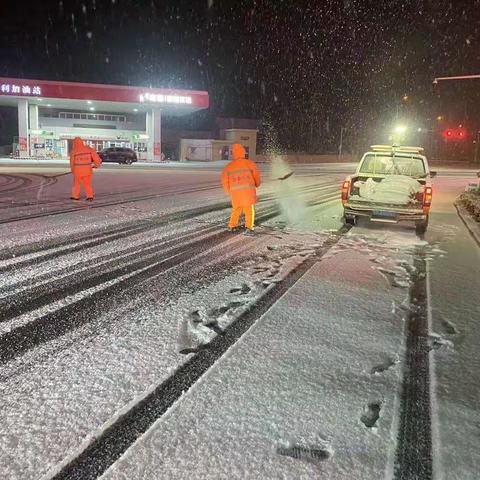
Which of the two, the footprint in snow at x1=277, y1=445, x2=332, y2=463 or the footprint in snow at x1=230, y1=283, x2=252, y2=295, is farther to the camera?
the footprint in snow at x1=230, y1=283, x2=252, y2=295

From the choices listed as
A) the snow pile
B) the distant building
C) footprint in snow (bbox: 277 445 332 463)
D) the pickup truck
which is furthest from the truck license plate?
the distant building

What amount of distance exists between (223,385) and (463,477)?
1.51 m

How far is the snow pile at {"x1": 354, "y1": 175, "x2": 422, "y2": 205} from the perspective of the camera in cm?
981

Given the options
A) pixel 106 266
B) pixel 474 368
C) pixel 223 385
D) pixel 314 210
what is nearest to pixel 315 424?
pixel 223 385

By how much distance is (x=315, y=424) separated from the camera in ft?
9.64

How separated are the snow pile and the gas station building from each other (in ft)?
134

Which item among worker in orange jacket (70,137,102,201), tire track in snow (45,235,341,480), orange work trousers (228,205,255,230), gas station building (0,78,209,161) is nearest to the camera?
tire track in snow (45,235,341,480)

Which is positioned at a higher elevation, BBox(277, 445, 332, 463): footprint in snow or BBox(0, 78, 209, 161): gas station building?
BBox(0, 78, 209, 161): gas station building

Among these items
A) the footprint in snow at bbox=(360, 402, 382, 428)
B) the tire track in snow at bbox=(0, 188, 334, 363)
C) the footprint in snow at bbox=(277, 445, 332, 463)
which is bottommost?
the footprint in snow at bbox=(277, 445, 332, 463)

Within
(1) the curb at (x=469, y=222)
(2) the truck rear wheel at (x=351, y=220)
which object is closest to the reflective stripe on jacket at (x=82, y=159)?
(2) the truck rear wheel at (x=351, y=220)

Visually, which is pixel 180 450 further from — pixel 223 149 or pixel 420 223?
pixel 223 149

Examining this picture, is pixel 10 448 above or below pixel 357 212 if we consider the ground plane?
below

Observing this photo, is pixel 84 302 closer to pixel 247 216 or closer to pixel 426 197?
pixel 247 216

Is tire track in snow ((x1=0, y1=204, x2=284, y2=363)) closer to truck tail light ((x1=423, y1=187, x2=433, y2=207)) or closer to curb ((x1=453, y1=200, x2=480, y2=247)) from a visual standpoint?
truck tail light ((x1=423, y1=187, x2=433, y2=207))
